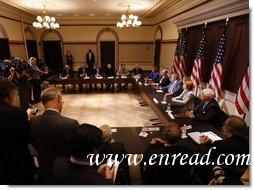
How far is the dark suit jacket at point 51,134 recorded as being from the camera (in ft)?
6.32

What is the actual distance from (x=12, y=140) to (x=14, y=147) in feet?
0.30

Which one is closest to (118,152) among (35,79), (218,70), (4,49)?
(218,70)

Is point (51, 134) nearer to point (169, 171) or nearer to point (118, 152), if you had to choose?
point (118, 152)

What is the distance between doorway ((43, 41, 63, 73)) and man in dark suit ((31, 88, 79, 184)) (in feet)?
38.0

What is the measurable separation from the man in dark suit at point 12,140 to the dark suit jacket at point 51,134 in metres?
0.16

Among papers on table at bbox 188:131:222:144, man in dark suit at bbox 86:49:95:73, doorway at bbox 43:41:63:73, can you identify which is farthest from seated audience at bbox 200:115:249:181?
doorway at bbox 43:41:63:73

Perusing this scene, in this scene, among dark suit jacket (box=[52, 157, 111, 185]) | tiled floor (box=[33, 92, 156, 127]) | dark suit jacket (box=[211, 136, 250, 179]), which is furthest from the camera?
tiled floor (box=[33, 92, 156, 127])

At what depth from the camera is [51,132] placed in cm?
193

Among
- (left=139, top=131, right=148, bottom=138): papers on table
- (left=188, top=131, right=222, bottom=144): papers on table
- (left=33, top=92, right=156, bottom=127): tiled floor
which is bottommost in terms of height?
(left=33, top=92, right=156, bottom=127): tiled floor

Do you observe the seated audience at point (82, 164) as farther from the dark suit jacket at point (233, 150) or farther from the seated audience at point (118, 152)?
the dark suit jacket at point (233, 150)

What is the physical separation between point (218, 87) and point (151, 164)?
3.37m

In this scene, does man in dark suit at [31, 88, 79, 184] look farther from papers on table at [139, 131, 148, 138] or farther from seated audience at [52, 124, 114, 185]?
papers on table at [139, 131, 148, 138]

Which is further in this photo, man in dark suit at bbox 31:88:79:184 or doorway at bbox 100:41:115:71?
doorway at bbox 100:41:115:71

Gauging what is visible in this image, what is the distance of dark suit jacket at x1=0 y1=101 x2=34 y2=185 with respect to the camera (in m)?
2.06
